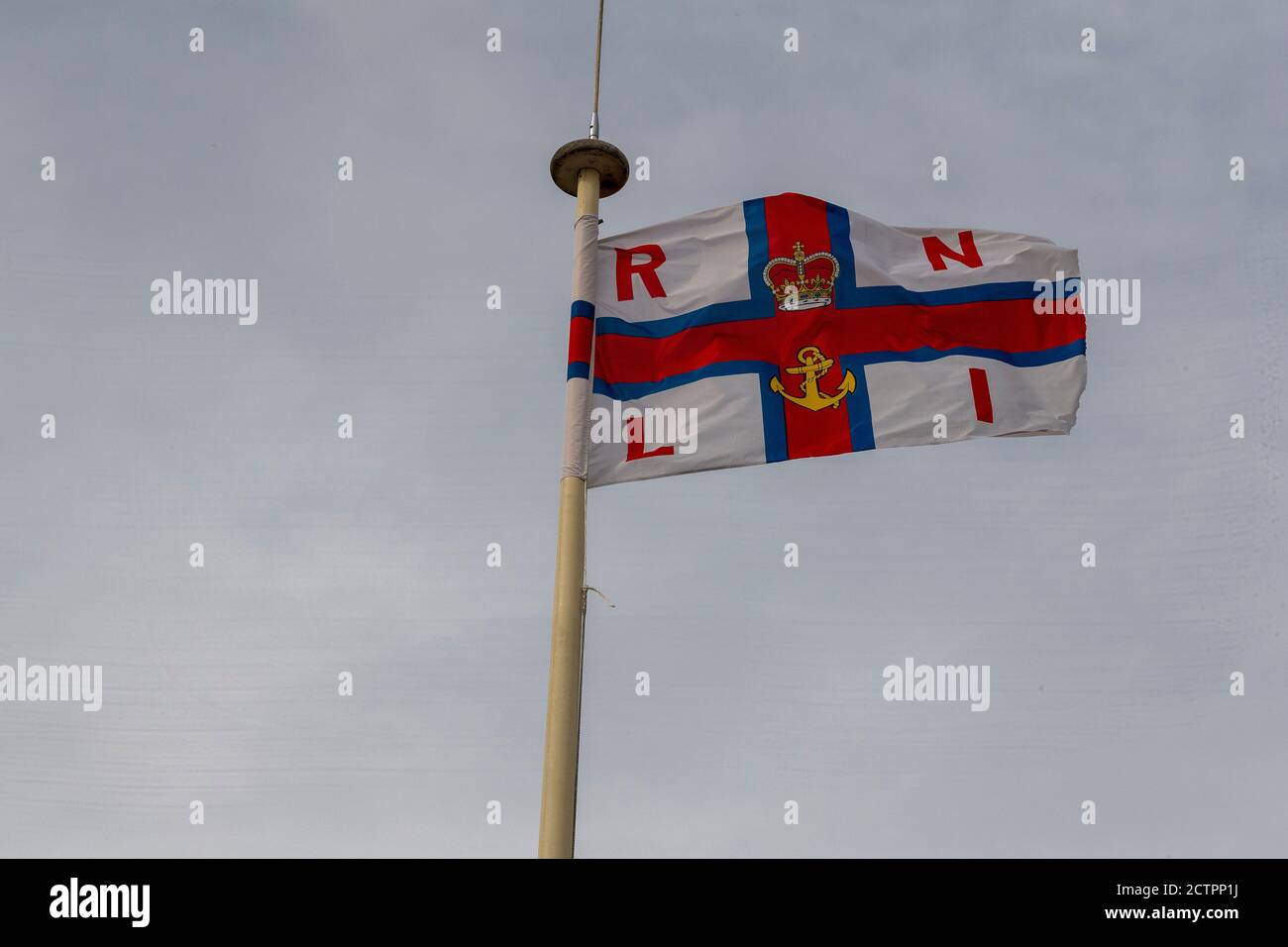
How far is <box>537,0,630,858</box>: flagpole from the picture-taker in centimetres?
1080

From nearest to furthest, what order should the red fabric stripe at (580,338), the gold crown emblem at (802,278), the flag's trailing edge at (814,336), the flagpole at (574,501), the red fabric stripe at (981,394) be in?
the flagpole at (574,501) → the red fabric stripe at (580,338) → the flag's trailing edge at (814,336) → the red fabric stripe at (981,394) → the gold crown emblem at (802,278)

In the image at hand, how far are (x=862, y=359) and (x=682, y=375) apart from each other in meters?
1.69

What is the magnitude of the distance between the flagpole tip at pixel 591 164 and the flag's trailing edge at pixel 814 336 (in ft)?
1.76

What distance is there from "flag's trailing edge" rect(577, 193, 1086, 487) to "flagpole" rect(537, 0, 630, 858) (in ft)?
0.32

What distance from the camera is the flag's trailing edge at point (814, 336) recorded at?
43.8ft

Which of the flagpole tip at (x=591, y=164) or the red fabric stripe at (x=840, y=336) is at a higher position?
the flagpole tip at (x=591, y=164)

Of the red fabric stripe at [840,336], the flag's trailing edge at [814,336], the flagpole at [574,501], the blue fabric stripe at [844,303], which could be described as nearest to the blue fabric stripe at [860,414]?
the flag's trailing edge at [814,336]

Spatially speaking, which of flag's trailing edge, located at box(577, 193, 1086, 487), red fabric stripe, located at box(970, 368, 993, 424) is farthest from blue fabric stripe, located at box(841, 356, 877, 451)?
red fabric stripe, located at box(970, 368, 993, 424)

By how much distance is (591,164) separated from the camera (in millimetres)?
13711

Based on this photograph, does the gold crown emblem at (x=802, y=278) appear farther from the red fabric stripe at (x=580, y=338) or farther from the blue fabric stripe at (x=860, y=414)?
the red fabric stripe at (x=580, y=338)

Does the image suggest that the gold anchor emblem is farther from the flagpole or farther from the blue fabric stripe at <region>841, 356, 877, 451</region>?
the flagpole
